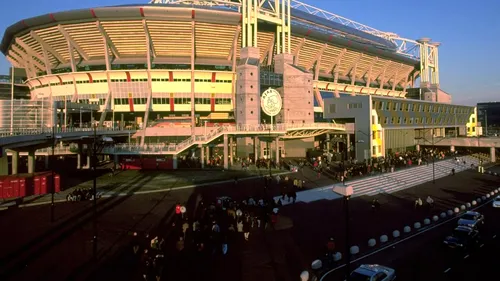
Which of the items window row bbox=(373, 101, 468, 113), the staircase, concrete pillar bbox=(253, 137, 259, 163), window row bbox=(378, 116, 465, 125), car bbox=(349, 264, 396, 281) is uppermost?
window row bbox=(373, 101, 468, 113)

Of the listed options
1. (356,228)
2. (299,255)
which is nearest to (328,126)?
(356,228)

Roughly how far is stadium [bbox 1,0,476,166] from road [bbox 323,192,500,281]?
29482mm

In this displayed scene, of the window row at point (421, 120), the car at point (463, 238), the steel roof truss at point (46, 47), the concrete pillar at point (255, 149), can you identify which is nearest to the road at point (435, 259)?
the car at point (463, 238)

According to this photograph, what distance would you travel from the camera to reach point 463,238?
19625 millimetres

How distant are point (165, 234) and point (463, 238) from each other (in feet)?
56.8

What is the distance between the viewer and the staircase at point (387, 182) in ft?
109

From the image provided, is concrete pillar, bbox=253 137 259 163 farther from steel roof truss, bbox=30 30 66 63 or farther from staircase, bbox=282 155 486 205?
steel roof truss, bbox=30 30 66 63

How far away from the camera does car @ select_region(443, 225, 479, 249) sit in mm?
19391

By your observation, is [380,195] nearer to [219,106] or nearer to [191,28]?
[219,106]

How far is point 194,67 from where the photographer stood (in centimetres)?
5838

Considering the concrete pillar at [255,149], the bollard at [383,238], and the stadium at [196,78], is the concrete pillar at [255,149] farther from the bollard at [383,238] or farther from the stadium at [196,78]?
the bollard at [383,238]

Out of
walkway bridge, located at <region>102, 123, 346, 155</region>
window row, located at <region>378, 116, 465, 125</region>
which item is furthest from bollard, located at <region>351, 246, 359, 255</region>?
window row, located at <region>378, 116, 465, 125</region>

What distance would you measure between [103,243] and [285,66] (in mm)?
44625

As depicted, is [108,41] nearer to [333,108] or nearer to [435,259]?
[333,108]
